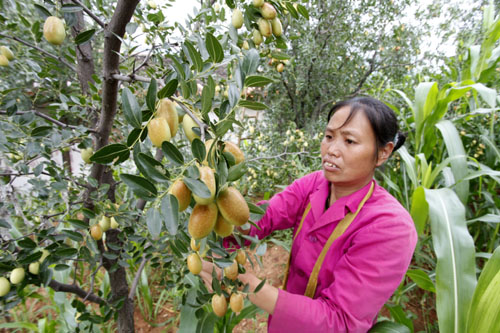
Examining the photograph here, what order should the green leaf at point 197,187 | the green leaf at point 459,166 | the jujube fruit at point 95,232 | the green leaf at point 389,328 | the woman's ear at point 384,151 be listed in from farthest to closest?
1. the green leaf at point 459,166
2. the green leaf at point 389,328
3. the woman's ear at point 384,151
4. the jujube fruit at point 95,232
5. the green leaf at point 197,187

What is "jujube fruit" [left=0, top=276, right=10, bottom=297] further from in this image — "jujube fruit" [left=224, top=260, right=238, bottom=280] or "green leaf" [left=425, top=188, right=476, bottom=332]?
"green leaf" [left=425, top=188, right=476, bottom=332]

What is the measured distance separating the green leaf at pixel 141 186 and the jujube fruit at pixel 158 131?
5cm

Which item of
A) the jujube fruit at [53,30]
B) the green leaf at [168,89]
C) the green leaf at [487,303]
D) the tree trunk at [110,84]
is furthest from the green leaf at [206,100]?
the green leaf at [487,303]

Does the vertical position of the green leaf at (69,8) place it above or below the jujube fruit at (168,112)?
above

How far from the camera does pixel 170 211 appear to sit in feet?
0.87

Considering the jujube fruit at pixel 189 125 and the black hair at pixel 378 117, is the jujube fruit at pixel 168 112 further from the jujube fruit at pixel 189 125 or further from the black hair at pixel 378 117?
the black hair at pixel 378 117

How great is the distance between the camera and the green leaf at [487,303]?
703 millimetres

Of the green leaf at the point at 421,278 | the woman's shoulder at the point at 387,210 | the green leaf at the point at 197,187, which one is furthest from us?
the green leaf at the point at 421,278

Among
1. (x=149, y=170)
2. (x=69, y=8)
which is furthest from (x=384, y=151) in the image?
(x=69, y=8)

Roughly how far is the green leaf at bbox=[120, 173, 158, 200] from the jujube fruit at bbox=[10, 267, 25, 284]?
1.19ft

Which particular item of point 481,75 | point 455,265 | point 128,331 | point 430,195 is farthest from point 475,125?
point 128,331

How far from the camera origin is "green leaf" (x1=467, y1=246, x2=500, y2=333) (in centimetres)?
70

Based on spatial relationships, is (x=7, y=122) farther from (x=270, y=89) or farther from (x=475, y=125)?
(x=475, y=125)

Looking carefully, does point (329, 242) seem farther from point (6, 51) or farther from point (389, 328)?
point (6, 51)
